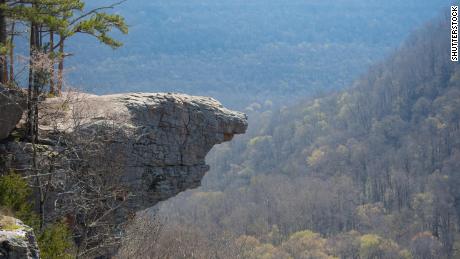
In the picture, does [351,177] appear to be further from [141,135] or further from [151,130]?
[141,135]

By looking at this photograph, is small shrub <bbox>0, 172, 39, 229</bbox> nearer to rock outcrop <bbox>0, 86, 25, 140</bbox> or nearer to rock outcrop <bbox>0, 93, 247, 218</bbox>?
rock outcrop <bbox>0, 93, 247, 218</bbox>

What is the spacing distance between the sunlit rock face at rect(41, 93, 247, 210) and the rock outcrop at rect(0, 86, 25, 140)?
0.94 m

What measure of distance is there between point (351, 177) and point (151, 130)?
118584 millimetres

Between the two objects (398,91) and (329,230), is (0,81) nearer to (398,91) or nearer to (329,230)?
(329,230)

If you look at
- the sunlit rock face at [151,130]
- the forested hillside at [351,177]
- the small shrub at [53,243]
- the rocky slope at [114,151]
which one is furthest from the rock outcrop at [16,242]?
the forested hillside at [351,177]

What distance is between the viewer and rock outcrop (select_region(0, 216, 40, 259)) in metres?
14.1

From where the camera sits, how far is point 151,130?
24141 millimetres

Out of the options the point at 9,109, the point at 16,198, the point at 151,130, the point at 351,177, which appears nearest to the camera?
the point at 16,198

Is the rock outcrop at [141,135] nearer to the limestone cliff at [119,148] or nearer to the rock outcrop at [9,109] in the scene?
the limestone cliff at [119,148]

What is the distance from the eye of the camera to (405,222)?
114 metres

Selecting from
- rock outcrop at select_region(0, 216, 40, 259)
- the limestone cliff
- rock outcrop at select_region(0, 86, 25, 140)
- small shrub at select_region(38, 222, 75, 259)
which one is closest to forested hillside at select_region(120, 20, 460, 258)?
the limestone cliff

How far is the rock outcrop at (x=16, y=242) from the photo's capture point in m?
14.1

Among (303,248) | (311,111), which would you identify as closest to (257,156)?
(311,111)

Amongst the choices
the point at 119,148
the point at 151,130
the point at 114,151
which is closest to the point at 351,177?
the point at 151,130
